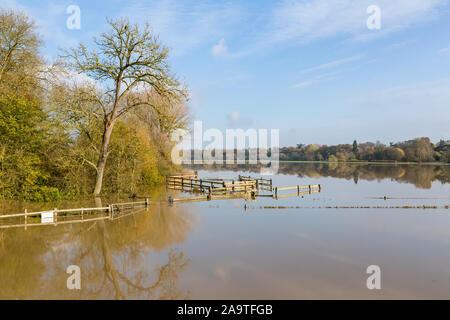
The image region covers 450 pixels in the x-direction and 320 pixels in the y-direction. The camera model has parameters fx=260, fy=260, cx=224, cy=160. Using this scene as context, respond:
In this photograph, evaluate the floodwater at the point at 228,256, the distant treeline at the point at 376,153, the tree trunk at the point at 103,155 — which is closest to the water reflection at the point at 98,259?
the floodwater at the point at 228,256

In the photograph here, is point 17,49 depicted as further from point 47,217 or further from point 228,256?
point 228,256

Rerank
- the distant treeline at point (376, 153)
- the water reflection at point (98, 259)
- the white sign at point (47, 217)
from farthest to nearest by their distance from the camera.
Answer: the distant treeline at point (376, 153) < the white sign at point (47, 217) < the water reflection at point (98, 259)

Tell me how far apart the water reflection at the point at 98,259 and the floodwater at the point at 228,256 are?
0.03m

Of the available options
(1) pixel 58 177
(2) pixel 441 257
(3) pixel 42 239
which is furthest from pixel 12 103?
(2) pixel 441 257

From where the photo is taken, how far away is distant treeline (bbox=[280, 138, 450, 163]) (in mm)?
90875

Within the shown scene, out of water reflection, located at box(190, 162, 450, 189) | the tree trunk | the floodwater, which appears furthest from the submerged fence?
water reflection, located at box(190, 162, 450, 189)

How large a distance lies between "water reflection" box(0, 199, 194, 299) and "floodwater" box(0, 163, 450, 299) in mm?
30

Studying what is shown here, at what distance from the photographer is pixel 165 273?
25.2 feet

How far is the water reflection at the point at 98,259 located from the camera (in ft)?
22.0

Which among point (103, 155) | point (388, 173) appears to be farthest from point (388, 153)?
point (103, 155)

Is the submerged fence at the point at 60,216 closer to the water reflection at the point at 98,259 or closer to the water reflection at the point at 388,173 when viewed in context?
the water reflection at the point at 98,259

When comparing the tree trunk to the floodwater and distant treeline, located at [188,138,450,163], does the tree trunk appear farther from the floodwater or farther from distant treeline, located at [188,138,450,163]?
distant treeline, located at [188,138,450,163]
